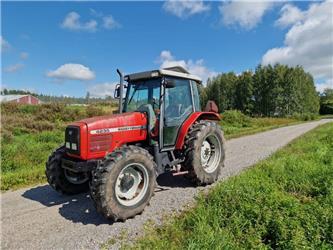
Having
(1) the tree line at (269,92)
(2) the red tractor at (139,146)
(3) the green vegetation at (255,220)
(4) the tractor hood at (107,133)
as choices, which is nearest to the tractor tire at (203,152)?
(2) the red tractor at (139,146)

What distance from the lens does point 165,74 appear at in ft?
16.7

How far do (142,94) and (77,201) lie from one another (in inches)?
93.1

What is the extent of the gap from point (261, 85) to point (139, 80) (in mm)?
45518

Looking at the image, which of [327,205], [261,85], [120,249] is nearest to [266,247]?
[327,205]

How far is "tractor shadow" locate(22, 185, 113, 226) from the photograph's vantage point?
13.5 feet

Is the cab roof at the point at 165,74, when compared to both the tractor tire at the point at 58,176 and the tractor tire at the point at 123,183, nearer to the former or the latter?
the tractor tire at the point at 123,183

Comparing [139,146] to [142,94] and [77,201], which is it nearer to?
[142,94]

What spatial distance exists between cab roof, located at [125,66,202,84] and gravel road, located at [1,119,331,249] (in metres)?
2.29

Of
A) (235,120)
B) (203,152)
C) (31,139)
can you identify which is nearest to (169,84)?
(203,152)

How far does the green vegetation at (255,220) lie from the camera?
315cm

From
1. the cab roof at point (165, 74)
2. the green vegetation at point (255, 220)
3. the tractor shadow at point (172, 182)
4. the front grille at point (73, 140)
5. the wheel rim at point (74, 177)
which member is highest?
the cab roof at point (165, 74)

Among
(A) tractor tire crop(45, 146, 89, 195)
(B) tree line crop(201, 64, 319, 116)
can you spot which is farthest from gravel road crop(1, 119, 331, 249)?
(B) tree line crop(201, 64, 319, 116)

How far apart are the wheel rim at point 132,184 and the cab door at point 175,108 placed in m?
1.00

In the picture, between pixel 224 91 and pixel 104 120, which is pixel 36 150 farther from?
pixel 224 91
